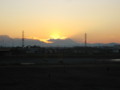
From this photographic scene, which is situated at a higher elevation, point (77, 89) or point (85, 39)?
point (85, 39)

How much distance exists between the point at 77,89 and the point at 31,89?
9.92 feet

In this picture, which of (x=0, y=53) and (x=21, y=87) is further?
(x=0, y=53)

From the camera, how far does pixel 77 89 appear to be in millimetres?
13820

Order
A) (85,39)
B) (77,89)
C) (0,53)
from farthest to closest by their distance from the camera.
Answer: (85,39) < (0,53) < (77,89)

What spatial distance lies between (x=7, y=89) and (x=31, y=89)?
1.58 meters

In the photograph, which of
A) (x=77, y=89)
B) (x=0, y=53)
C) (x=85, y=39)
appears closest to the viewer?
(x=77, y=89)

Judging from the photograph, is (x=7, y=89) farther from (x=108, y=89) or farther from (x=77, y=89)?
(x=108, y=89)

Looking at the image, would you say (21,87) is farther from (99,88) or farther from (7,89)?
(99,88)

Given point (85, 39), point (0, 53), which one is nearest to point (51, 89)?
point (0, 53)

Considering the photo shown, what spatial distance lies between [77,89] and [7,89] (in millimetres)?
4607

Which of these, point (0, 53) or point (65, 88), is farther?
point (0, 53)

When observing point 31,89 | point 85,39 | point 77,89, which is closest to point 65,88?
point 77,89

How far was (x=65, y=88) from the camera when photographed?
560 inches

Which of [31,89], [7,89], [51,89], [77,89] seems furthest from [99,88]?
[7,89]
